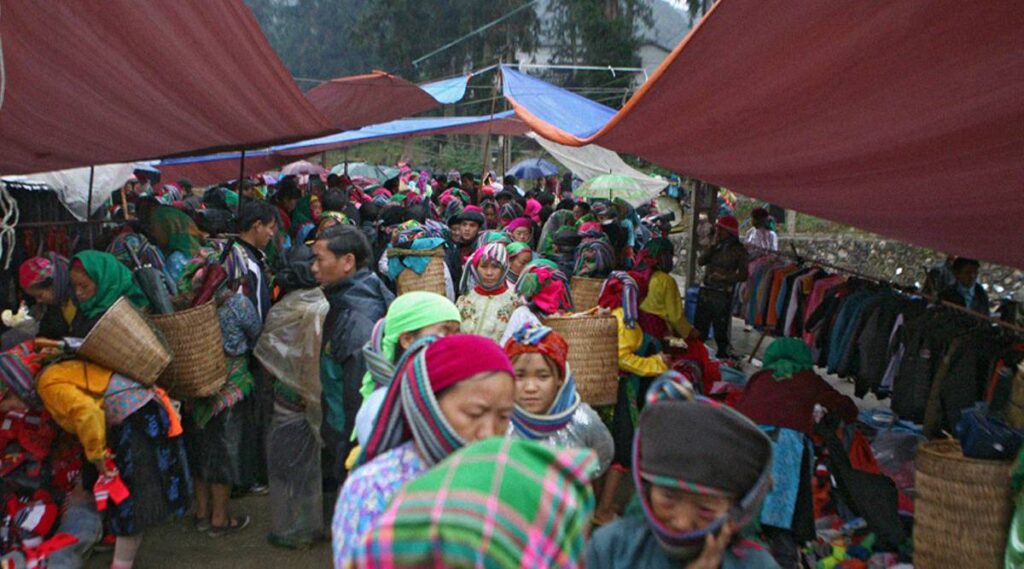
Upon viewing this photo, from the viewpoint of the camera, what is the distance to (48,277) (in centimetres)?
400

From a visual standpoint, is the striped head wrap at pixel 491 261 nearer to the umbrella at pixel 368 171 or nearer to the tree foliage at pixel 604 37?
the umbrella at pixel 368 171

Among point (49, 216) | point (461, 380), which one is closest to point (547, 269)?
point (461, 380)

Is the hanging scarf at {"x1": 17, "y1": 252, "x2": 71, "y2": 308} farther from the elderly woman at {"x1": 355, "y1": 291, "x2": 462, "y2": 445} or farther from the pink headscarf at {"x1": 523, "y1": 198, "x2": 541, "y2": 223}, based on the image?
the pink headscarf at {"x1": 523, "y1": 198, "x2": 541, "y2": 223}

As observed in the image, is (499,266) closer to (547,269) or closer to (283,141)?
(547,269)

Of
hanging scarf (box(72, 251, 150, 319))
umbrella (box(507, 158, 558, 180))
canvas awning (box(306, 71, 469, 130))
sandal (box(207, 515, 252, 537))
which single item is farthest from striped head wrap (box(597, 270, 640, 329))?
umbrella (box(507, 158, 558, 180))

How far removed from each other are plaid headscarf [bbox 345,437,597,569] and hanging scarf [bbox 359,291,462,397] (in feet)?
A: 5.80

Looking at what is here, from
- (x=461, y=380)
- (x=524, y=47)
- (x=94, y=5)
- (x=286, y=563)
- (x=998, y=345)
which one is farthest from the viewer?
(x=524, y=47)

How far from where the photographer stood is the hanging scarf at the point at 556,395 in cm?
313

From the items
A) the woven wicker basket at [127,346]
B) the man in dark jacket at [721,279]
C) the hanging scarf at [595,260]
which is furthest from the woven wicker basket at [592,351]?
the man in dark jacket at [721,279]

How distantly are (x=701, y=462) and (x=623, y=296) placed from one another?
362cm

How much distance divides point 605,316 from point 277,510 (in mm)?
2142

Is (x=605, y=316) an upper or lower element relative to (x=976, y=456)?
upper

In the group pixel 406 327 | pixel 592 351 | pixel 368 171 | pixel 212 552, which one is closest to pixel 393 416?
pixel 406 327

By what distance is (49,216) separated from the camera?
27.4 feet
